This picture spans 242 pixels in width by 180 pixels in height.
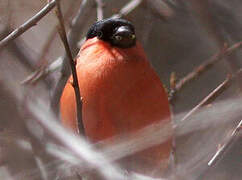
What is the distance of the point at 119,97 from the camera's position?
2.53 m

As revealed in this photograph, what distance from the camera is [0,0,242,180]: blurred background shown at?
1.85m

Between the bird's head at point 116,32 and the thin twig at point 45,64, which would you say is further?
the bird's head at point 116,32

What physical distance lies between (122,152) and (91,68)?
0.90 metres

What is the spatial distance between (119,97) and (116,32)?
0.52 meters

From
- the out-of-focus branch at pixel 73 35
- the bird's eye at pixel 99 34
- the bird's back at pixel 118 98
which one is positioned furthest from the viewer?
the out-of-focus branch at pixel 73 35

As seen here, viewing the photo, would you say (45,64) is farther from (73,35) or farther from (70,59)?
(70,59)

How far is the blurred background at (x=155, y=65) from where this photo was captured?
185cm

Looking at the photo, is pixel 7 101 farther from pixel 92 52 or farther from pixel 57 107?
pixel 57 107

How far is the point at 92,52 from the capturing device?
2803mm

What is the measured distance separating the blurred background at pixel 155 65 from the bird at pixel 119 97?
0.55 ft

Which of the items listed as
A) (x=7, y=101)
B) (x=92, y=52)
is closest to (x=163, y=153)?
(x=92, y=52)

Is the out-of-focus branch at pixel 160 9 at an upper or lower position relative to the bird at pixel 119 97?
lower

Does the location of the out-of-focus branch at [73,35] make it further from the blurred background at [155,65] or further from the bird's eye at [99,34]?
the bird's eye at [99,34]

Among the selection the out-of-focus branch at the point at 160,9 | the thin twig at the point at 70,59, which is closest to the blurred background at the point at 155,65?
the out-of-focus branch at the point at 160,9
